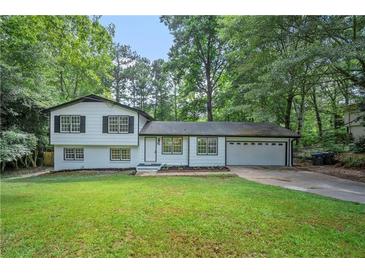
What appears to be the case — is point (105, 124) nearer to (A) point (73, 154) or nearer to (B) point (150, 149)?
(A) point (73, 154)

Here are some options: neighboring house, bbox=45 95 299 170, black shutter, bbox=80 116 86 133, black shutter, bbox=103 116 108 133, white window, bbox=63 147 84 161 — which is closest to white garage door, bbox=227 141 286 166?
neighboring house, bbox=45 95 299 170

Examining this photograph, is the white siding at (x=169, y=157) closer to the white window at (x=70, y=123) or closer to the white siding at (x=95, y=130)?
the white siding at (x=95, y=130)

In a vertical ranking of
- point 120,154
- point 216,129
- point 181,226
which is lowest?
point 181,226

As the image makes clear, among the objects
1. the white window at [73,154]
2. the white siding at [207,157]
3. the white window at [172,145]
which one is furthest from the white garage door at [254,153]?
the white window at [73,154]

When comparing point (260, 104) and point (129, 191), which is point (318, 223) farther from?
point (260, 104)

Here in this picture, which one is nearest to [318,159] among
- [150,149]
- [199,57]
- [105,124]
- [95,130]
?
[150,149]

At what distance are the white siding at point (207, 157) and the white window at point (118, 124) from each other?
4.34 metres

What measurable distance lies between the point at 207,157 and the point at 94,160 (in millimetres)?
7386

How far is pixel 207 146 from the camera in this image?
17.3 m

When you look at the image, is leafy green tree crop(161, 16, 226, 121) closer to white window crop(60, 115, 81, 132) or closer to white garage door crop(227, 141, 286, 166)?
white garage door crop(227, 141, 286, 166)

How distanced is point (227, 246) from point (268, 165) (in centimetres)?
1433

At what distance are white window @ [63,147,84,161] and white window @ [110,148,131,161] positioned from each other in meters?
1.99

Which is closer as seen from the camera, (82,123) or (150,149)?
(82,123)
